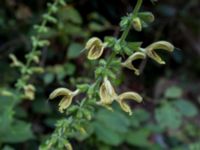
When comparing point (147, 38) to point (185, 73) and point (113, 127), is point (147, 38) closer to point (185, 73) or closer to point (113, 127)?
point (185, 73)

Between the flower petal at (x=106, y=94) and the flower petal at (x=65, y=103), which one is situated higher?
the flower petal at (x=106, y=94)

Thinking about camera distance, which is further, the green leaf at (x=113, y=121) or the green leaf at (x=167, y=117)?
the green leaf at (x=167, y=117)

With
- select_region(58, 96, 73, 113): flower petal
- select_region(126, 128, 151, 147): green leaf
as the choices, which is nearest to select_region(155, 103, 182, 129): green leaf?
select_region(126, 128, 151, 147): green leaf

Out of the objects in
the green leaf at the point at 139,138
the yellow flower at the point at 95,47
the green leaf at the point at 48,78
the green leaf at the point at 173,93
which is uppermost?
the yellow flower at the point at 95,47

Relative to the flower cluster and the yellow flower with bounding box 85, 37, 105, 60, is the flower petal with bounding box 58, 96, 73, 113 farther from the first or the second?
the yellow flower with bounding box 85, 37, 105, 60

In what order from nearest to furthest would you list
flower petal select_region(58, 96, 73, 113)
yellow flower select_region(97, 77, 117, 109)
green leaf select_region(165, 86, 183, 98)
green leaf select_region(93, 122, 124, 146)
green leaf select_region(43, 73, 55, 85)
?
yellow flower select_region(97, 77, 117, 109)
flower petal select_region(58, 96, 73, 113)
green leaf select_region(93, 122, 124, 146)
green leaf select_region(165, 86, 183, 98)
green leaf select_region(43, 73, 55, 85)

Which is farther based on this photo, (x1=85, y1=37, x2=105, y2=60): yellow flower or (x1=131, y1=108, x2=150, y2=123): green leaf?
(x1=131, y1=108, x2=150, y2=123): green leaf

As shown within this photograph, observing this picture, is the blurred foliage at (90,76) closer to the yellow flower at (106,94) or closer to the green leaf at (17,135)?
the green leaf at (17,135)

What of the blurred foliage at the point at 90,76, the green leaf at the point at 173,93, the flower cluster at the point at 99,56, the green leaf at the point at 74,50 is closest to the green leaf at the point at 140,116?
the blurred foliage at the point at 90,76
